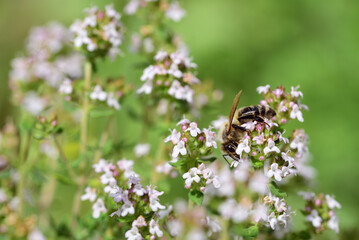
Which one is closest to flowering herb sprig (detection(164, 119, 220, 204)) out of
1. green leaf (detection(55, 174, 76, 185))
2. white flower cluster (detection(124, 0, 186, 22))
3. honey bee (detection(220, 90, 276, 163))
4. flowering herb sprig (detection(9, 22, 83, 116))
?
honey bee (detection(220, 90, 276, 163))

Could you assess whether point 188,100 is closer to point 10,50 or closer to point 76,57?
point 76,57

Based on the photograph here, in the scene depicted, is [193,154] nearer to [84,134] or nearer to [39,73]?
[84,134]

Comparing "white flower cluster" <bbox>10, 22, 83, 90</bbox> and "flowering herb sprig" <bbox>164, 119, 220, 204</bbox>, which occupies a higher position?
"white flower cluster" <bbox>10, 22, 83, 90</bbox>

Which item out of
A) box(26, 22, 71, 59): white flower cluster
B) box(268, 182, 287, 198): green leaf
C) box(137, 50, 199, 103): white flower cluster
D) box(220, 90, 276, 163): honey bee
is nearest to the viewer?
box(268, 182, 287, 198): green leaf

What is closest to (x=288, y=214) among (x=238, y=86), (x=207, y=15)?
(x=238, y=86)

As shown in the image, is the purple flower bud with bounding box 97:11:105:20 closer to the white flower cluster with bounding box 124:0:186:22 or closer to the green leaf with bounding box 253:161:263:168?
the white flower cluster with bounding box 124:0:186:22

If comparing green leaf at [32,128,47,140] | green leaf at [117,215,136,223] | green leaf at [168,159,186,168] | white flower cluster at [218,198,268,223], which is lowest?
white flower cluster at [218,198,268,223]

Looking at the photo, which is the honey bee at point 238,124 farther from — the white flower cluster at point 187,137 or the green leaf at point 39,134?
the green leaf at point 39,134
